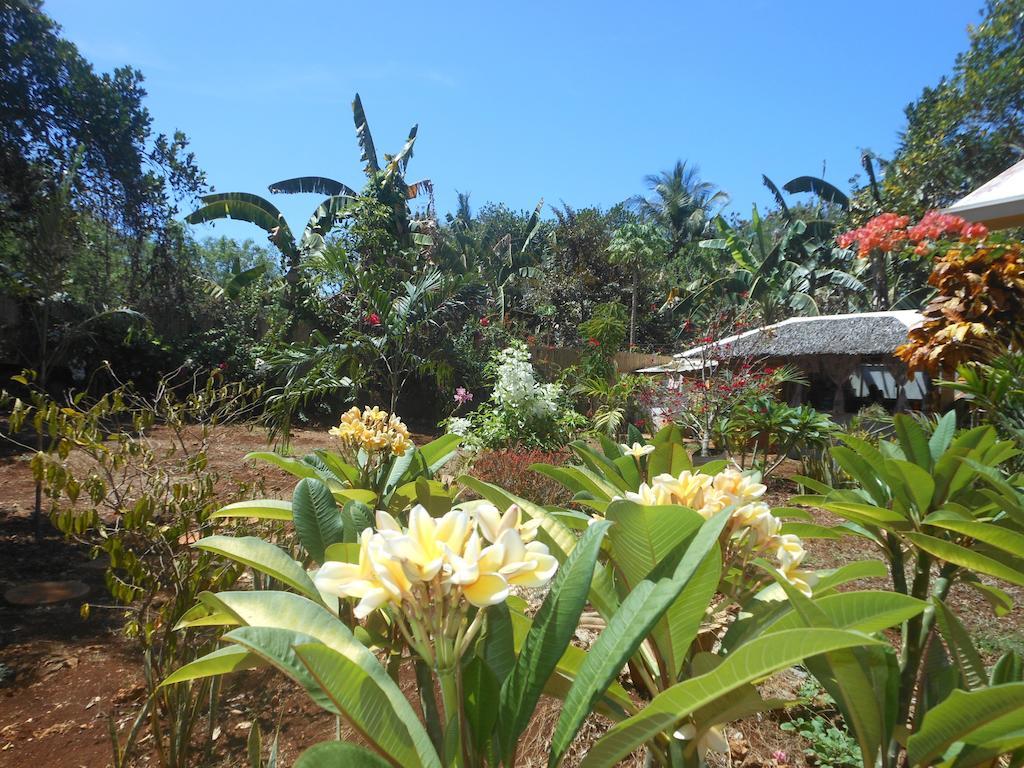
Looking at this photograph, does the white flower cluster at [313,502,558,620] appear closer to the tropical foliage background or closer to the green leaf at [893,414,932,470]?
the tropical foliage background

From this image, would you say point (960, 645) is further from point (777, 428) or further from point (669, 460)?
point (777, 428)

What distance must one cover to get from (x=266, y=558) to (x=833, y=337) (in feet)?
50.5

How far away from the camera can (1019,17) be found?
1369 centimetres

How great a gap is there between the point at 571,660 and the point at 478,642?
0.64 feet

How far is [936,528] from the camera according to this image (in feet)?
5.29

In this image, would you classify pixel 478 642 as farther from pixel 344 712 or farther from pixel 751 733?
pixel 751 733

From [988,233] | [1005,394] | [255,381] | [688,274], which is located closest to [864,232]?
[988,233]

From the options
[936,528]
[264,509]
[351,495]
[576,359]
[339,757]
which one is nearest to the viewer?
[339,757]

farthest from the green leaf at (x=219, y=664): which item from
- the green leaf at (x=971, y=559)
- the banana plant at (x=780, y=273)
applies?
the banana plant at (x=780, y=273)

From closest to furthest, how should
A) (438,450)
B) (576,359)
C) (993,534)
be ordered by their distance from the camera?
(993,534)
(438,450)
(576,359)

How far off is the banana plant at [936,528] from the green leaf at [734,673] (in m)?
0.46

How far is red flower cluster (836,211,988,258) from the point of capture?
4808mm

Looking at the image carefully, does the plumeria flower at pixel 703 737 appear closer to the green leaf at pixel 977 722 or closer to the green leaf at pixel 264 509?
the green leaf at pixel 977 722

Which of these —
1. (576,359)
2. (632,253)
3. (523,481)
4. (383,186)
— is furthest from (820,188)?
(523,481)
